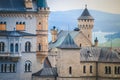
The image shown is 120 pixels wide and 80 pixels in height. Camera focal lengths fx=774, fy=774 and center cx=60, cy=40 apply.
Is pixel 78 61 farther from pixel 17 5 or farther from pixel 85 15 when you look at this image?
pixel 85 15

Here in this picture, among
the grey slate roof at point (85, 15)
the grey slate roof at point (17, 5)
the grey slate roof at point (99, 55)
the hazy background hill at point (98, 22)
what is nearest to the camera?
the grey slate roof at point (17, 5)

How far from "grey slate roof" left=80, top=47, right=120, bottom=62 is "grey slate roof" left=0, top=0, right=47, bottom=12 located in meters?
3.23

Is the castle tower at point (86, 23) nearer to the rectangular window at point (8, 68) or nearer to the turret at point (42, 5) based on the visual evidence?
the turret at point (42, 5)

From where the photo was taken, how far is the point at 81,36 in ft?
128

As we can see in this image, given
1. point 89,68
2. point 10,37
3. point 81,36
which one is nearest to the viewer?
point 10,37

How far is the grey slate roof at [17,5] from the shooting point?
32688 mm

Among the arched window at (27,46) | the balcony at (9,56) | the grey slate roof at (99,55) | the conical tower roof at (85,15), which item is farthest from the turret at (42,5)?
the conical tower roof at (85,15)

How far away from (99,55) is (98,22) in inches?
157

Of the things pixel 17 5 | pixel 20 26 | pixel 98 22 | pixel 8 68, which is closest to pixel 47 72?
pixel 8 68

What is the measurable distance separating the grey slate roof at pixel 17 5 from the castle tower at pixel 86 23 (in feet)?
22.4

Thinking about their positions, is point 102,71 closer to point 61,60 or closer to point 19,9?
point 61,60

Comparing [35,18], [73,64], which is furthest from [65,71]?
Result: [35,18]

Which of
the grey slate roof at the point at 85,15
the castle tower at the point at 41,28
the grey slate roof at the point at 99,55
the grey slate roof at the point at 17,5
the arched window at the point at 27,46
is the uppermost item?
the grey slate roof at the point at 17,5

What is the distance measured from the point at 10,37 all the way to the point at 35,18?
138 centimetres
